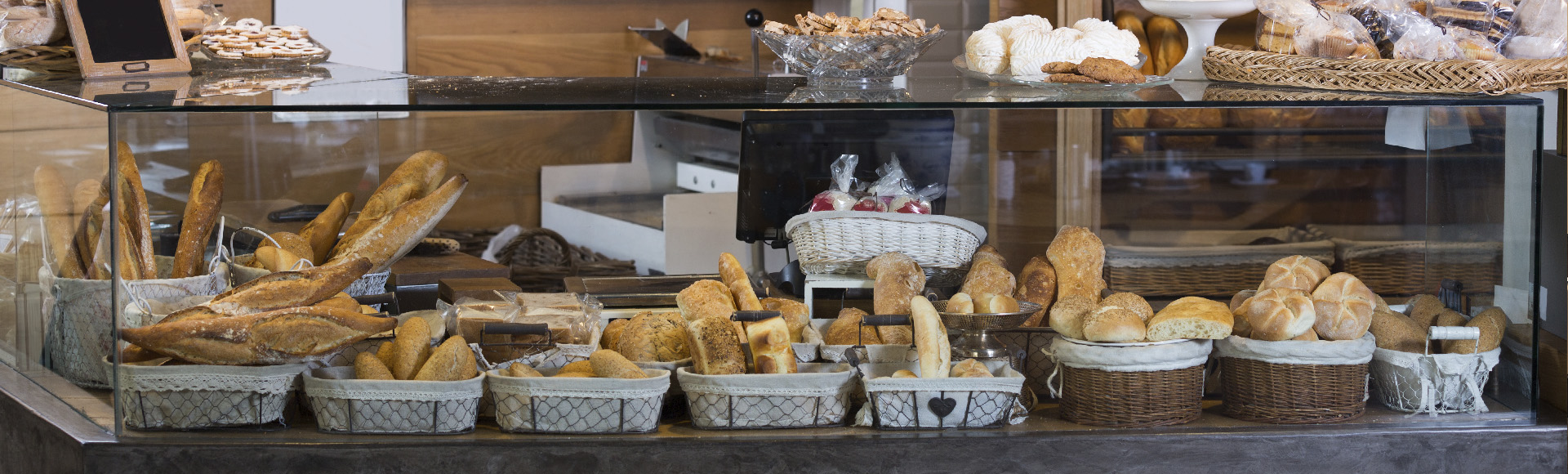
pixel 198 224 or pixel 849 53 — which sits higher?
pixel 849 53

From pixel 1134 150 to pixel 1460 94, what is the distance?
1.95 m

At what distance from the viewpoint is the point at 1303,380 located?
1680mm

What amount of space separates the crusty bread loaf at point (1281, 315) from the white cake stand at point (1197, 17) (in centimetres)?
45

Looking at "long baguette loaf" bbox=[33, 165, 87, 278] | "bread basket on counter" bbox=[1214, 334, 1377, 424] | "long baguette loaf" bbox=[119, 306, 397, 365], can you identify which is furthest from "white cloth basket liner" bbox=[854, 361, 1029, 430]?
"long baguette loaf" bbox=[33, 165, 87, 278]

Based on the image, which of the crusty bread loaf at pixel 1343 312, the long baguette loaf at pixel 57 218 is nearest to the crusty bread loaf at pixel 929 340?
the crusty bread loaf at pixel 1343 312

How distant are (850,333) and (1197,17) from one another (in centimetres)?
84

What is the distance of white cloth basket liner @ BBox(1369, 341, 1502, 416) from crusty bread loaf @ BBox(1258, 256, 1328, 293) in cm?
16

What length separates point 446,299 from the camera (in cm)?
210

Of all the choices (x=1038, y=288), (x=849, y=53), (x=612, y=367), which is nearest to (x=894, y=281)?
(x=1038, y=288)

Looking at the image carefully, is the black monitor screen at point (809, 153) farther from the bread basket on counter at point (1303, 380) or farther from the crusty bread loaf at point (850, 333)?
the bread basket on counter at point (1303, 380)

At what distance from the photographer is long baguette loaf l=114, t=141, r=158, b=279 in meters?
1.68

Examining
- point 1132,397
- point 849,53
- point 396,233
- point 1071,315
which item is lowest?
point 1132,397

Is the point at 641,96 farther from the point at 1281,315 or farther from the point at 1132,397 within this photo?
the point at 1281,315

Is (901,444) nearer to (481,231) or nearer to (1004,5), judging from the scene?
(1004,5)
